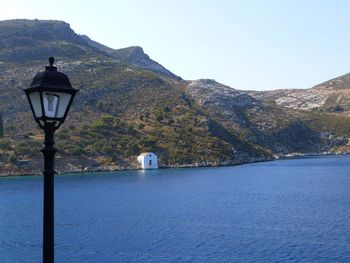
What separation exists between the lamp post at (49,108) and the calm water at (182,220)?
32796mm

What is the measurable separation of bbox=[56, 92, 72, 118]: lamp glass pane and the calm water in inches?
1309

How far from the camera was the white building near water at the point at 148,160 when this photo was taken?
136m

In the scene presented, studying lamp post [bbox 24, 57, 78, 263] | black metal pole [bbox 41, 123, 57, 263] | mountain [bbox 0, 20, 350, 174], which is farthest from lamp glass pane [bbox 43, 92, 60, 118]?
mountain [bbox 0, 20, 350, 174]

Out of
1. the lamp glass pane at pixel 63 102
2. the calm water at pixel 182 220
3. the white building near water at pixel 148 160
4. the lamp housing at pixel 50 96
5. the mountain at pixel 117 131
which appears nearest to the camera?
the lamp housing at pixel 50 96

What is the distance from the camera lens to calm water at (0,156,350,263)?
41.0m

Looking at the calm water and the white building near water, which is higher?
the white building near water

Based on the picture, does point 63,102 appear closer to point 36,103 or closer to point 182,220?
point 36,103

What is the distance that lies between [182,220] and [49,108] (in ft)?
172

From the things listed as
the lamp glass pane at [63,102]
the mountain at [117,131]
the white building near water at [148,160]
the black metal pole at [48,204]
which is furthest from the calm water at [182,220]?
the lamp glass pane at [63,102]

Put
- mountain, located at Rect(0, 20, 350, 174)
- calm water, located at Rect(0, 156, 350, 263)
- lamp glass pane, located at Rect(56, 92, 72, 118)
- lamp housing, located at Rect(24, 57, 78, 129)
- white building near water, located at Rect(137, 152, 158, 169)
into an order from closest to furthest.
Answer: lamp housing, located at Rect(24, 57, 78, 129), lamp glass pane, located at Rect(56, 92, 72, 118), calm water, located at Rect(0, 156, 350, 263), mountain, located at Rect(0, 20, 350, 174), white building near water, located at Rect(137, 152, 158, 169)

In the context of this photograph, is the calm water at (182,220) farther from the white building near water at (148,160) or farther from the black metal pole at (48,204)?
the black metal pole at (48,204)

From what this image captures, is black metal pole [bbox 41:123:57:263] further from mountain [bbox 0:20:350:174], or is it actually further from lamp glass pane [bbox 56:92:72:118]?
mountain [bbox 0:20:350:174]

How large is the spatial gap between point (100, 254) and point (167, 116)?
130m

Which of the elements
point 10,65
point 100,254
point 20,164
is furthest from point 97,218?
point 10,65
